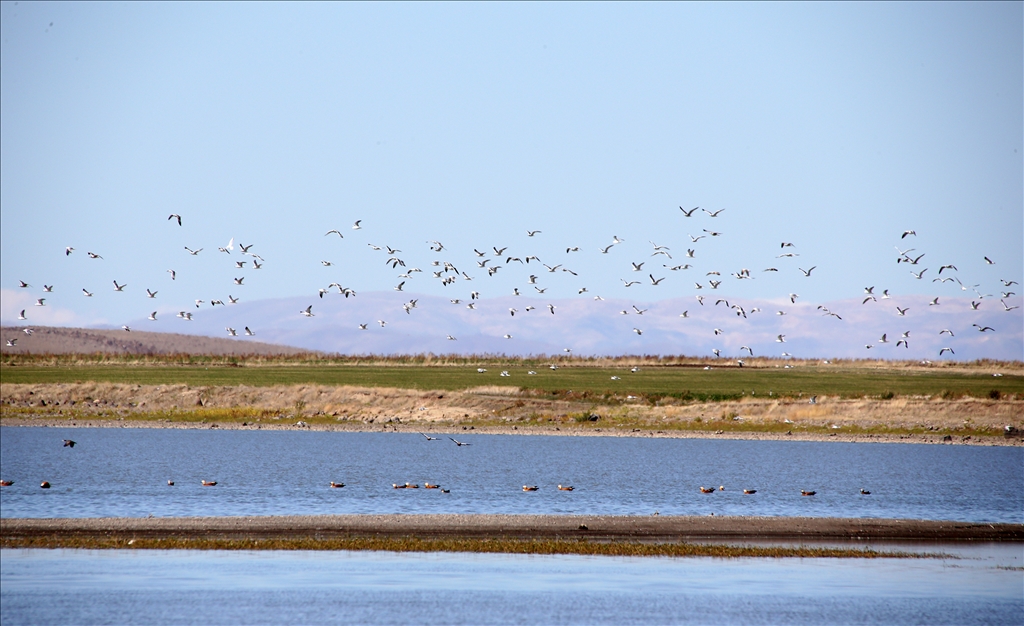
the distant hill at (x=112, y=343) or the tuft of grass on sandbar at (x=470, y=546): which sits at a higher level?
the tuft of grass on sandbar at (x=470, y=546)

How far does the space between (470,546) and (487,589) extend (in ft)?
16.4

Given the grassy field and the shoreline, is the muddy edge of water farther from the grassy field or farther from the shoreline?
the grassy field

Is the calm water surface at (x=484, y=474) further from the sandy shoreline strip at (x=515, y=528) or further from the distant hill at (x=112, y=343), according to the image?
the distant hill at (x=112, y=343)

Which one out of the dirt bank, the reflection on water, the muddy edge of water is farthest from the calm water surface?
the reflection on water

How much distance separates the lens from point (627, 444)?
6638 centimetres

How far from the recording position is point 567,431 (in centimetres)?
6681

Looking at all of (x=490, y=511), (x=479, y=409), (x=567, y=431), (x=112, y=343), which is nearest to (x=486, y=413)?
(x=479, y=409)

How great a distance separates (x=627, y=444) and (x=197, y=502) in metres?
34.5

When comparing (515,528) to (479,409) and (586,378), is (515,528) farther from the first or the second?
(586,378)

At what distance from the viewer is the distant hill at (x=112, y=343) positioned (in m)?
157

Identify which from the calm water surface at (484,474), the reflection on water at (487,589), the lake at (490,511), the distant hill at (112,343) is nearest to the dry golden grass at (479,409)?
the calm water surface at (484,474)

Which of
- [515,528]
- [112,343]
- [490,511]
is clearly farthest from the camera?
[112,343]

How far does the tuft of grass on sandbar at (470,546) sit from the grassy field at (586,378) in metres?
45.5

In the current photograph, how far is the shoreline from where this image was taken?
217 ft
